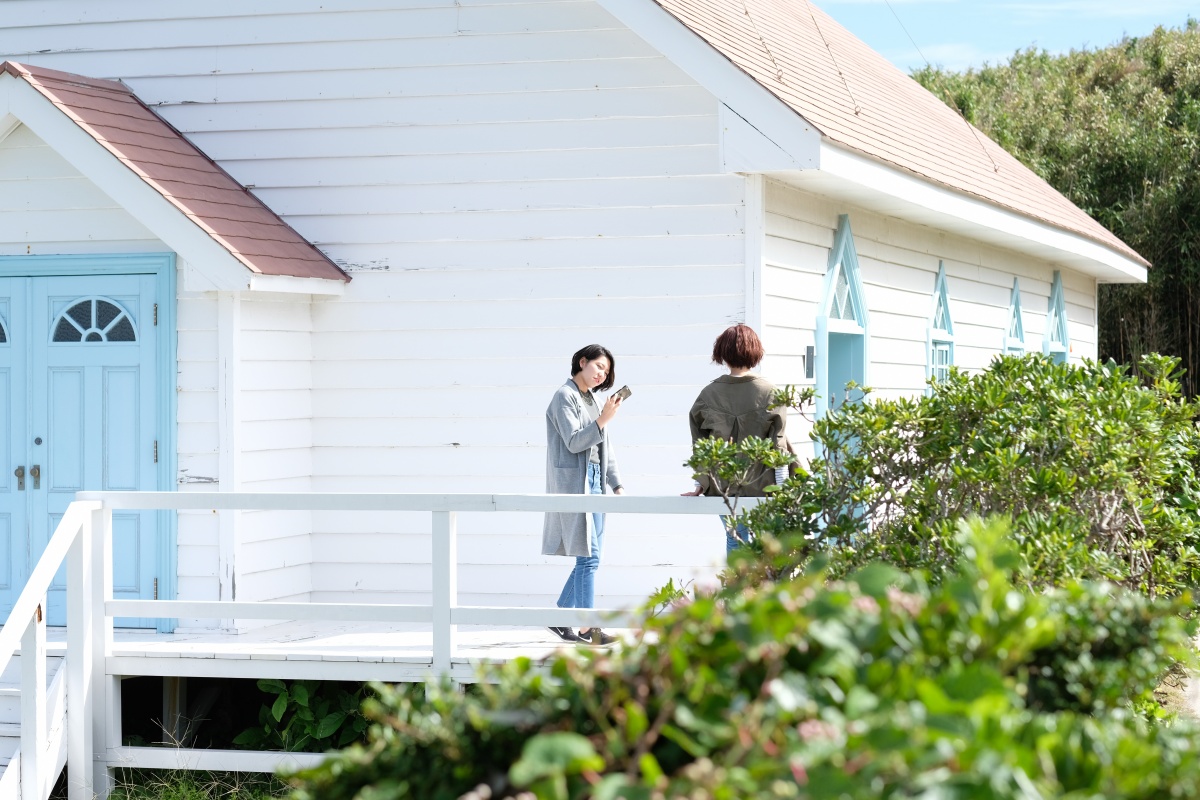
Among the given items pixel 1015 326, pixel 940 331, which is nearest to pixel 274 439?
pixel 940 331

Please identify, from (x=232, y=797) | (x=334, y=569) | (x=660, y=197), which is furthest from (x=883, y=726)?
(x=334, y=569)

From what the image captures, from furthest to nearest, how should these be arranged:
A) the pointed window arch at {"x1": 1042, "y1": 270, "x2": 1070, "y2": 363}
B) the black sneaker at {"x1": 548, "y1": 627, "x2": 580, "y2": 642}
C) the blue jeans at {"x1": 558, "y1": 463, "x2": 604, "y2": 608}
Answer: the pointed window arch at {"x1": 1042, "y1": 270, "x2": 1070, "y2": 363} < the black sneaker at {"x1": 548, "y1": 627, "x2": 580, "y2": 642} < the blue jeans at {"x1": 558, "y1": 463, "x2": 604, "y2": 608}

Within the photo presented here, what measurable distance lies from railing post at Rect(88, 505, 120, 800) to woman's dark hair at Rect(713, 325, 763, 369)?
3.34 m

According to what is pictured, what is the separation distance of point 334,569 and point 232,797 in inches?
83.1

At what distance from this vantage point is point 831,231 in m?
9.84

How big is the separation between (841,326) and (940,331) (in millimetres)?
2620

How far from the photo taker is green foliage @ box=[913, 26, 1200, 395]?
24.9 m

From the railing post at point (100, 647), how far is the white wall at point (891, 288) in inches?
153

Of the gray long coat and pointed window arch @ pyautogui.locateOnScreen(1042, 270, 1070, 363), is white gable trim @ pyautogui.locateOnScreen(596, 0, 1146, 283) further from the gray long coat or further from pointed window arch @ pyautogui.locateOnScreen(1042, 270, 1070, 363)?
pointed window arch @ pyautogui.locateOnScreen(1042, 270, 1070, 363)

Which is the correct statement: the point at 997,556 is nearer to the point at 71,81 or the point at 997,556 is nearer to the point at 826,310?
the point at 826,310

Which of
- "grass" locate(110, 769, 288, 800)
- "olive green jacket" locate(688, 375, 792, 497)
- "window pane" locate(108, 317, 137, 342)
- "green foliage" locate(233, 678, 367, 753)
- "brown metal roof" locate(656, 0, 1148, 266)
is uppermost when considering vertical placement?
"brown metal roof" locate(656, 0, 1148, 266)

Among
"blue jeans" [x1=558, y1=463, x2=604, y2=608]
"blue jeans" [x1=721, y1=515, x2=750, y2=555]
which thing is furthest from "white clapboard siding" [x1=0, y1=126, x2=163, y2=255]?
"blue jeans" [x1=721, y1=515, x2=750, y2=555]

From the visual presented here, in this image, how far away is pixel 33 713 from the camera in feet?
23.5

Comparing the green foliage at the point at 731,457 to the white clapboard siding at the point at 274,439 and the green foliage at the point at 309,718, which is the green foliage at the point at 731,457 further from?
the white clapboard siding at the point at 274,439
